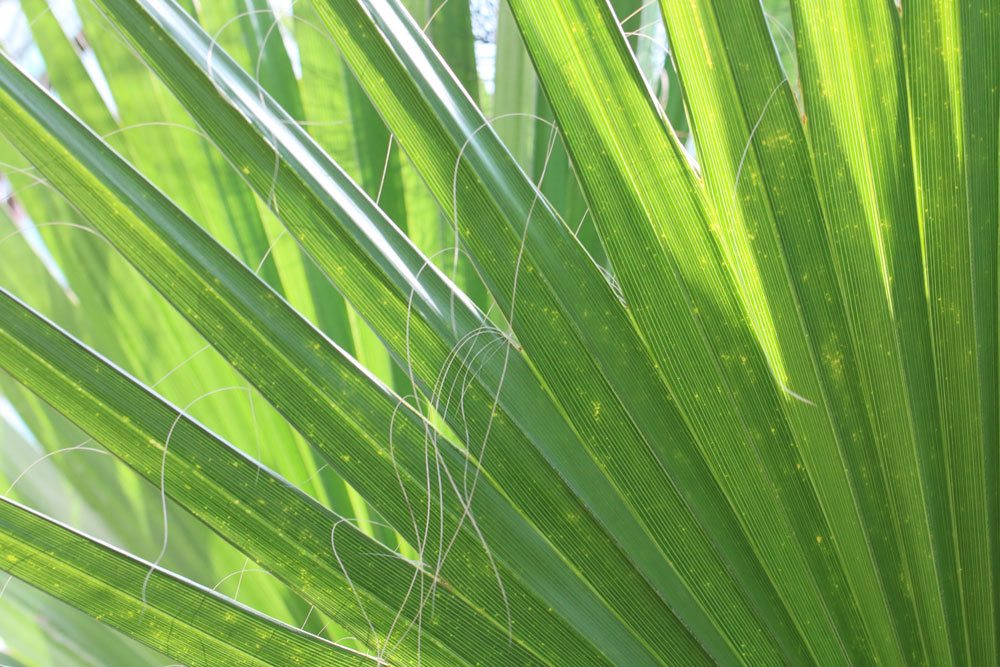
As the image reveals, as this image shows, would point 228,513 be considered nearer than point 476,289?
Yes

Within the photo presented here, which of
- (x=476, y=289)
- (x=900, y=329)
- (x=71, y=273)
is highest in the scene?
(x=71, y=273)

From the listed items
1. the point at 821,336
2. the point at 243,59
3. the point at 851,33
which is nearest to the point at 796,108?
the point at 851,33

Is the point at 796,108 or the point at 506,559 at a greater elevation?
the point at 796,108

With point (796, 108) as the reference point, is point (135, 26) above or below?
above

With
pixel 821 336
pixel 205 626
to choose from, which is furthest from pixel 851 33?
pixel 205 626

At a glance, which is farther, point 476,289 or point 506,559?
point 476,289

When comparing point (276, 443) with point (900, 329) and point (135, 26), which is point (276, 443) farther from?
point (900, 329)

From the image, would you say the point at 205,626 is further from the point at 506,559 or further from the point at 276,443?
the point at 276,443
